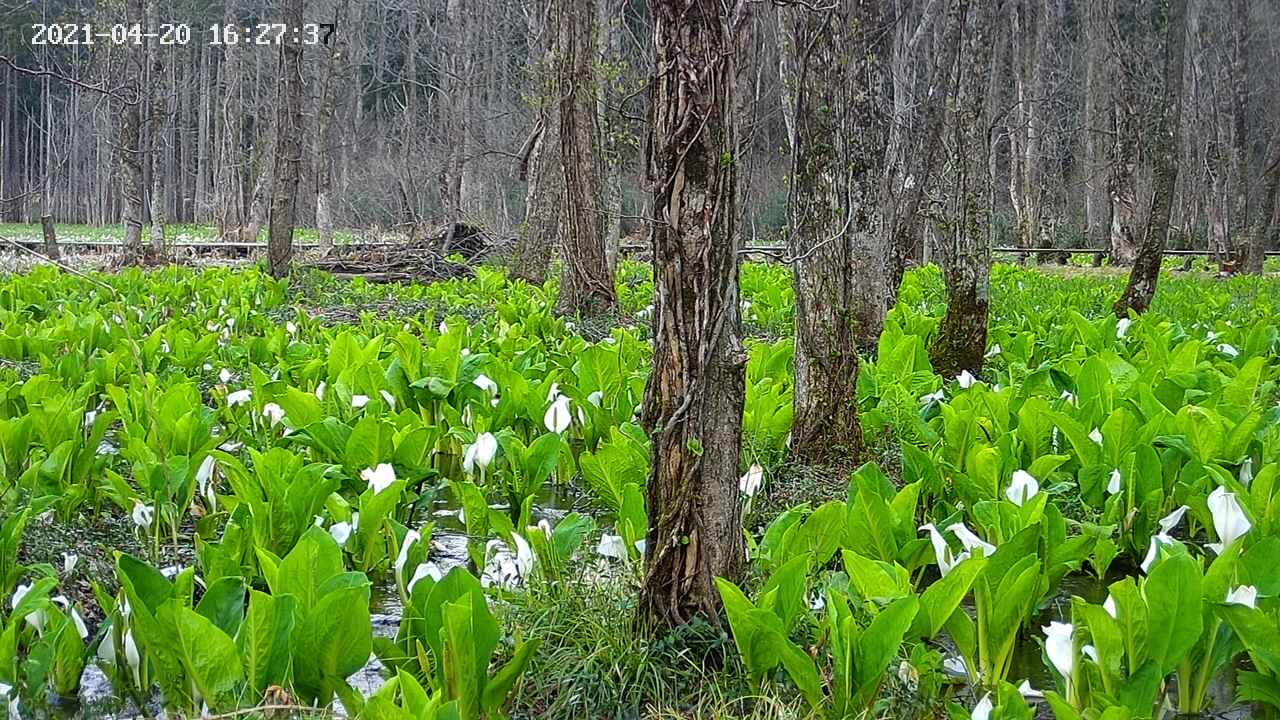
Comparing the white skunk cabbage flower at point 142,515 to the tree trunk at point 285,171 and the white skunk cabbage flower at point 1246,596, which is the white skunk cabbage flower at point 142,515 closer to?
the white skunk cabbage flower at point 1246,596

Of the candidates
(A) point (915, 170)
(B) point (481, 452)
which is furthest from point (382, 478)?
(A) point (915, 170)

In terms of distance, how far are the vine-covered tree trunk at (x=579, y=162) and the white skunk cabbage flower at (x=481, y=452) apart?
5.83 meters

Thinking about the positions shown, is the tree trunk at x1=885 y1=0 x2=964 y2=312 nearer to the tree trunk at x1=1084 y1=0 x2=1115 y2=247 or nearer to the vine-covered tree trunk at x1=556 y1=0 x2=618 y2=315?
the vine-covered tree trunk at x1=556 y1=0 x2=618 y2=315

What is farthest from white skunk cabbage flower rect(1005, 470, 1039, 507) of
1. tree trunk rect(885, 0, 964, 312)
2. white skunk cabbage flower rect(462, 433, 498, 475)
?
tree trunk rect(885, 0, 964, 312)

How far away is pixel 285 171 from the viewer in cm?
1308

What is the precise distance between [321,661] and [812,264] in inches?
119

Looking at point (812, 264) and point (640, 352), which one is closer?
point (812, 264)

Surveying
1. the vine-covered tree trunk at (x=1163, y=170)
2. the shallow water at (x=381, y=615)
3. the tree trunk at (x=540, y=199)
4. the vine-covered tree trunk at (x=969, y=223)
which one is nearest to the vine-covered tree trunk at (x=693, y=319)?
the shallow water at (x=381, y=615)

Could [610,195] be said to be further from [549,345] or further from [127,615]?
[127,615]

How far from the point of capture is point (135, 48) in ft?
53.5

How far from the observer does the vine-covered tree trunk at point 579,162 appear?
33.7 feet

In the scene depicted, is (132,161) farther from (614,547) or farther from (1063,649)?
(1063,649)

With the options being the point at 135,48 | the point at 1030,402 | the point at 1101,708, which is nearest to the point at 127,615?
the point at 1101,708

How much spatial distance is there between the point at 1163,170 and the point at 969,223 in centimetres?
357
